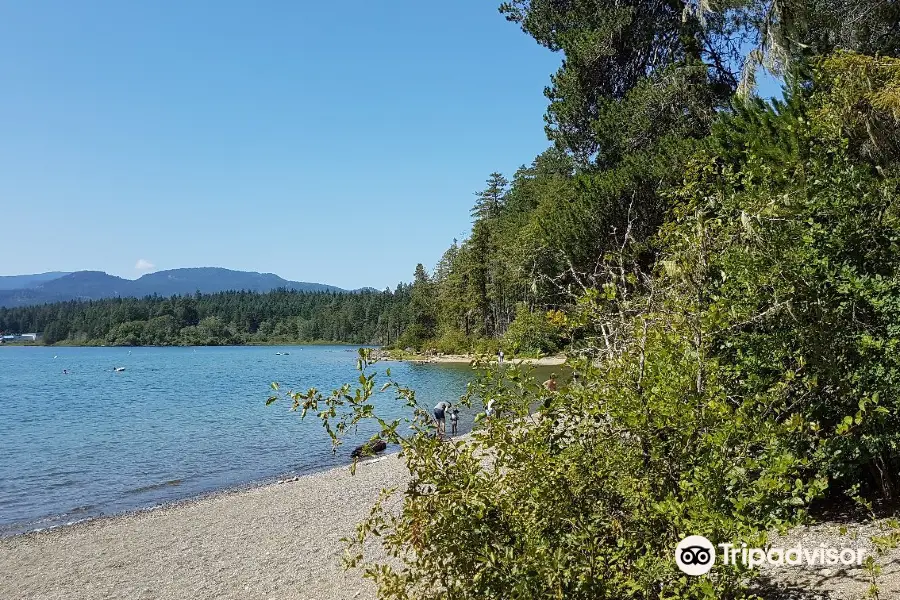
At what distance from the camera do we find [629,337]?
450 cm

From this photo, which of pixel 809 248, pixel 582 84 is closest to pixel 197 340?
pixel 582 84

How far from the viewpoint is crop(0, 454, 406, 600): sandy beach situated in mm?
7961

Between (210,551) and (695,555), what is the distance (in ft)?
27.4

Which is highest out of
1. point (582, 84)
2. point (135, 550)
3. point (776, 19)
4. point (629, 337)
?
point (582, 84)

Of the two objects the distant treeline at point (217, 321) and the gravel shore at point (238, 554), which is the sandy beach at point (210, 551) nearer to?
the gravel shore at point (238, 554)

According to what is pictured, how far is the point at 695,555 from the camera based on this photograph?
3309 mm

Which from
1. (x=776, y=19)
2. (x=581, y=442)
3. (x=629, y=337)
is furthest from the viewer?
(x=776, y=19)

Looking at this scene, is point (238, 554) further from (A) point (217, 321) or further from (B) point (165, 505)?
(A) point (217, 321)

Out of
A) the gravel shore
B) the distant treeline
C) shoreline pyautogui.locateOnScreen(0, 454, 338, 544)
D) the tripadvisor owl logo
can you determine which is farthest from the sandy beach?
the distant treeline

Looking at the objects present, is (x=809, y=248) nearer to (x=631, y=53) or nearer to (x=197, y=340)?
(x=631, y=53)

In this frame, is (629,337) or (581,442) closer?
(581,442)

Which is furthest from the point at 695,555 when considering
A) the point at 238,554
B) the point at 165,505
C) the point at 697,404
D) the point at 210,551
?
the point at 165,505

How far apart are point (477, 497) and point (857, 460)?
416 cm

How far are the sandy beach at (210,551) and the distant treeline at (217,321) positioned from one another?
125003 mm
